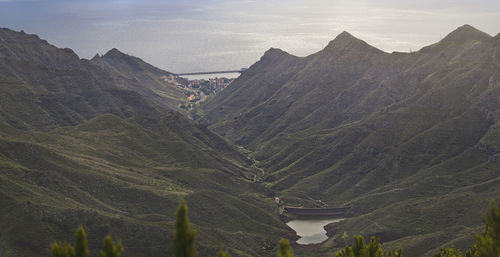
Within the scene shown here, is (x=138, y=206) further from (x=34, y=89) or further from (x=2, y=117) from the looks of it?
(x=34, y=89)

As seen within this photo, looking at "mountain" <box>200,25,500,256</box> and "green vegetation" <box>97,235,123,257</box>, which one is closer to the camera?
"green vegetation" <box>97,235,123,257</box>

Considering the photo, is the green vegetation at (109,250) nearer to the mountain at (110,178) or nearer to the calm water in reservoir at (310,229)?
the mountain at (110,178)

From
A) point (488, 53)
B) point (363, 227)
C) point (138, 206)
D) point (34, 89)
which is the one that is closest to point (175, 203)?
point (138, 206)

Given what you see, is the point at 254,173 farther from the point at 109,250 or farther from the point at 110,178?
the point at 109,250

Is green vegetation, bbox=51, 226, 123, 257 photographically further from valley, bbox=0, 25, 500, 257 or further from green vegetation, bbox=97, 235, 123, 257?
valley, bbox=0, 25, 500, 257

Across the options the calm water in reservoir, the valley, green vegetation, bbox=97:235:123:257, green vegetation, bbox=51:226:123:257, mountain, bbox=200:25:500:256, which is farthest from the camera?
the calm water in reservoir

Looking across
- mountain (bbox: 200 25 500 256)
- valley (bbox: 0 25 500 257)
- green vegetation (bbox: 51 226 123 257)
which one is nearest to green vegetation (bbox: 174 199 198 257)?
green vegetation (bbox: 51 226 123 257)

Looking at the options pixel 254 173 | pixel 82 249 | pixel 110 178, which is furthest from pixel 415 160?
pixel 82 249

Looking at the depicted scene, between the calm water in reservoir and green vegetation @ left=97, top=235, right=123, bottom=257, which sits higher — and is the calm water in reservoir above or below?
below
